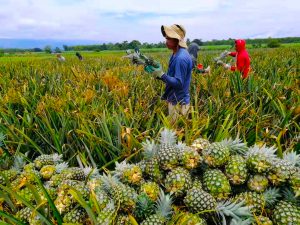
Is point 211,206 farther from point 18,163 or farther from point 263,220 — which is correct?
point 18,163

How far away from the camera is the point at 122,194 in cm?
148

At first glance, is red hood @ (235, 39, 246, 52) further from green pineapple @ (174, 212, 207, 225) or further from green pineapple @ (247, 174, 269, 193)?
green pineapple @ (174, 212, 207, 225)

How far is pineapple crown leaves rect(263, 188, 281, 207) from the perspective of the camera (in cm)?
151

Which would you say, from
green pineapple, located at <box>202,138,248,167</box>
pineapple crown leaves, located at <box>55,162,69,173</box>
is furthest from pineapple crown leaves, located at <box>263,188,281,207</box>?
pineapple crown leaves, located at <box>55,162,69,173</box>

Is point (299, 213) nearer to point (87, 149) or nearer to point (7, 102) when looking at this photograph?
point (87, 149)

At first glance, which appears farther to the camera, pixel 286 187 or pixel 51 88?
pixel 51 88

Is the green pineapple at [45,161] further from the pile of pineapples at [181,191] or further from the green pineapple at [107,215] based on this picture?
the green pineapple at [107,215]

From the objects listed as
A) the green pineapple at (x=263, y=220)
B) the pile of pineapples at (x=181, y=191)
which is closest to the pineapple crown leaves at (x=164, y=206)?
the pile of pineapples at (x=181, y=191)

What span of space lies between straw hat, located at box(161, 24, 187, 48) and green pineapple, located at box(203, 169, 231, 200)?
7.43 feet

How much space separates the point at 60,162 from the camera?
2.03 metres

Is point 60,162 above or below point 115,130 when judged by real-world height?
below

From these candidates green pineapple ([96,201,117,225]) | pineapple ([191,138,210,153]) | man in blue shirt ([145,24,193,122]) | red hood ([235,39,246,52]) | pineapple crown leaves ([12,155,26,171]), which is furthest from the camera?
red hood ([235,39,246,52])

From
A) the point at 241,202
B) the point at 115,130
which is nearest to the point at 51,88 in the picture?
the point at 115,130

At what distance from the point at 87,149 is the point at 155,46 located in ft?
237
